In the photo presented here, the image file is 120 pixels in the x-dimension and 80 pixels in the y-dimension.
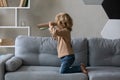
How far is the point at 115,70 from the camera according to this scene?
3.17 meters

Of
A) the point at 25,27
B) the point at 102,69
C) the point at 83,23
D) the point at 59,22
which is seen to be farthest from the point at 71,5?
the point at 102,69

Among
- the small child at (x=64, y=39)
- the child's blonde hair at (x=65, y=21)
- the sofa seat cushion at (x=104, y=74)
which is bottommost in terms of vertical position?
the sofa seat cushion at (x=104, y=74)

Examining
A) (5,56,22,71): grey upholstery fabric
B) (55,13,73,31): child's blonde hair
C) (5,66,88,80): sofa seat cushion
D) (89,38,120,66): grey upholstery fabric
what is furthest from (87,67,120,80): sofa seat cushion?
(5,56,22,71): grey upholstery fabric

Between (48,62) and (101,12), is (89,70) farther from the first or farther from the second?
(101,12)

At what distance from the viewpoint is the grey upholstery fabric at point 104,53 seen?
3512 millimetres

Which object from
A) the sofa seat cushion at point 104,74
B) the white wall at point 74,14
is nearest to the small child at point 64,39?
the sofa seat cushion at point 104,74

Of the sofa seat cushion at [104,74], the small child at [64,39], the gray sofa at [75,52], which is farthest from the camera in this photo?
the gray sofa at [75,52]

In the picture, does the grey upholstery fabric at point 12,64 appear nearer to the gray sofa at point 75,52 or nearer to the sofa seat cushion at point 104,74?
the gray sofa at point 75,52

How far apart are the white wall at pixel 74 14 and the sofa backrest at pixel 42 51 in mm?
831

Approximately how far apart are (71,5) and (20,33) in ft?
3.12

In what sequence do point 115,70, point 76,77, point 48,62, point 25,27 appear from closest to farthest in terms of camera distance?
1. point 76,77
2. point 115,70
3. point 48,62
4. point 25,27

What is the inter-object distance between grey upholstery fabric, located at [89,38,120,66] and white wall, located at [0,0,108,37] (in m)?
0.83

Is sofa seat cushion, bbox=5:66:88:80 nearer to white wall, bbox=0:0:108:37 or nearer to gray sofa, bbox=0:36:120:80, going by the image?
gray sofa, bbox=0:36:120:80

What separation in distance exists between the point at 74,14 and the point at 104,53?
1101 millimetres
